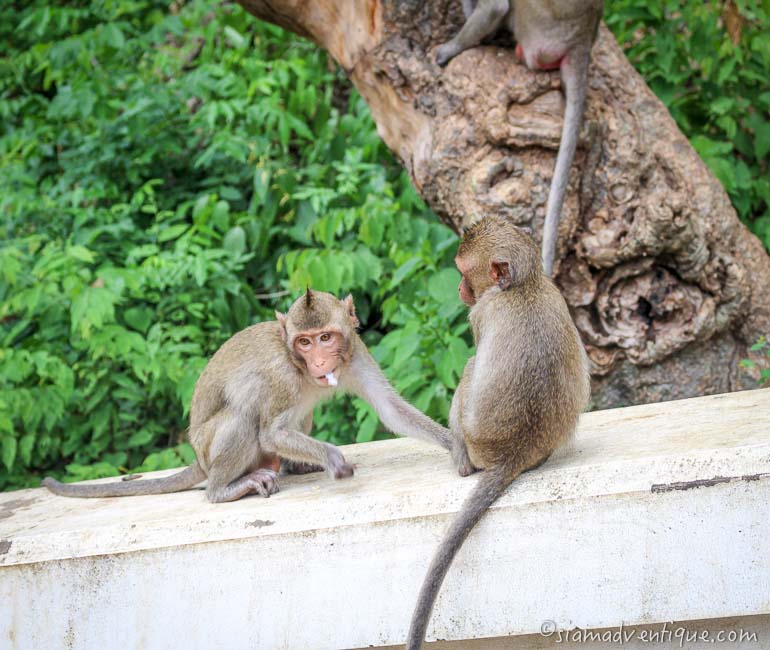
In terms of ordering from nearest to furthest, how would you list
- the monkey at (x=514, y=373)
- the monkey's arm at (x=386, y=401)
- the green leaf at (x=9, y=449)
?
the monkey at (x=514, y=373) < the monkey's arm at (x=386, y=401) < the green leaf at (x=9, y=449)

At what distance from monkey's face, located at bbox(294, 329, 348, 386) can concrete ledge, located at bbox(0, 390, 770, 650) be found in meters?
0.38

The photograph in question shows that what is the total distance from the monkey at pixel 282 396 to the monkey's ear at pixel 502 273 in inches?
21.7

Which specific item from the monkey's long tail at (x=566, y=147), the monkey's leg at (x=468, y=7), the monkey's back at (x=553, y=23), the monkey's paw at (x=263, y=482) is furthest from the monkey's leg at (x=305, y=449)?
the monkey's leg at (x=468, y=7)

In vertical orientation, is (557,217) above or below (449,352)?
above

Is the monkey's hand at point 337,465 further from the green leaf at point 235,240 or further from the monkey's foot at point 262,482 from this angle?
the green leaf at point 235,240

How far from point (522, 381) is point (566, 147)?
6.27ft

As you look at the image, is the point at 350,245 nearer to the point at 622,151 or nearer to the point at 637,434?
the point at 622,151

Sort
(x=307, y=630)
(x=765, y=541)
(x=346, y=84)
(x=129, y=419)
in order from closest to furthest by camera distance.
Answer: (x=765, y=541)
(x=307, y=630)
(x=129, y=419)
(x=346, y=84)

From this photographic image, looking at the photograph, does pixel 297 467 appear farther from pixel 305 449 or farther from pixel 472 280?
pixel 472 280

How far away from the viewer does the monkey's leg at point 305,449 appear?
133 inches

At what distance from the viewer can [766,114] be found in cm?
620

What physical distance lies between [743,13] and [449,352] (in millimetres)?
2903

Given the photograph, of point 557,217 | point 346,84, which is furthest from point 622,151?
point 346,84

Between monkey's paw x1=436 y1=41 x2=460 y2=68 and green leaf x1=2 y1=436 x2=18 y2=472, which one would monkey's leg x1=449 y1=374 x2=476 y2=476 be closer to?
monkey's paw x1=436 y1=41 x2=460 y2=68
